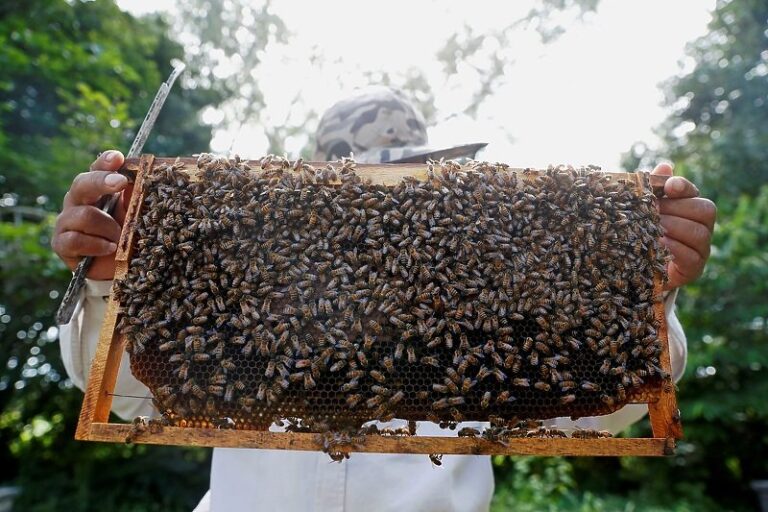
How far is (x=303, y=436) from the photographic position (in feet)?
7.68

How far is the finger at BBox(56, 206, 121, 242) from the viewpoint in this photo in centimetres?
276

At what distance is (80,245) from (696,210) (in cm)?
343

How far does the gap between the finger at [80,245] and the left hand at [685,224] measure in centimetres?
316

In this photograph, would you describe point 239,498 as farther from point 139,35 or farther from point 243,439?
point 139,35

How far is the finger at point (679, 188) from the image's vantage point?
2824 millimetres

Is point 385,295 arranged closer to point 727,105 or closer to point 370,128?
point 370,128

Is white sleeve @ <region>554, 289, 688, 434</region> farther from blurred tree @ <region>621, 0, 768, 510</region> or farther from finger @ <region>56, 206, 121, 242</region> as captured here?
blurred tree @ <region>621, 0, 768, 510</region>

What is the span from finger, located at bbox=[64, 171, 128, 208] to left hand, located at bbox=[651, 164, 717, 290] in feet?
9.85

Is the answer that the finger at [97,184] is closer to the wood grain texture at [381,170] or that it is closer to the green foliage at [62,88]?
the wood grain texture at [381,170]

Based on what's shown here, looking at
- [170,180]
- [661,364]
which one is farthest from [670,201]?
[170,180]

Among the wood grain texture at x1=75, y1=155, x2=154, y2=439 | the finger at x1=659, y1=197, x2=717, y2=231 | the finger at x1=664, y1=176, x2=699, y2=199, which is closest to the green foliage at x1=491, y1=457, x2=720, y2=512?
the finger at x1=659, y1=197, x2=717, y2=231

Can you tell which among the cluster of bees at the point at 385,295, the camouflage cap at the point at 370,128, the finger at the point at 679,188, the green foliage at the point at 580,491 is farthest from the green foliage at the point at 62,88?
the green foliage at the point at 580,491

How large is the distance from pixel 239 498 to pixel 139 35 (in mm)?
12628

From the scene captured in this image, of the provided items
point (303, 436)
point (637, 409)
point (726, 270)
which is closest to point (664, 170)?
point (637, 409)
